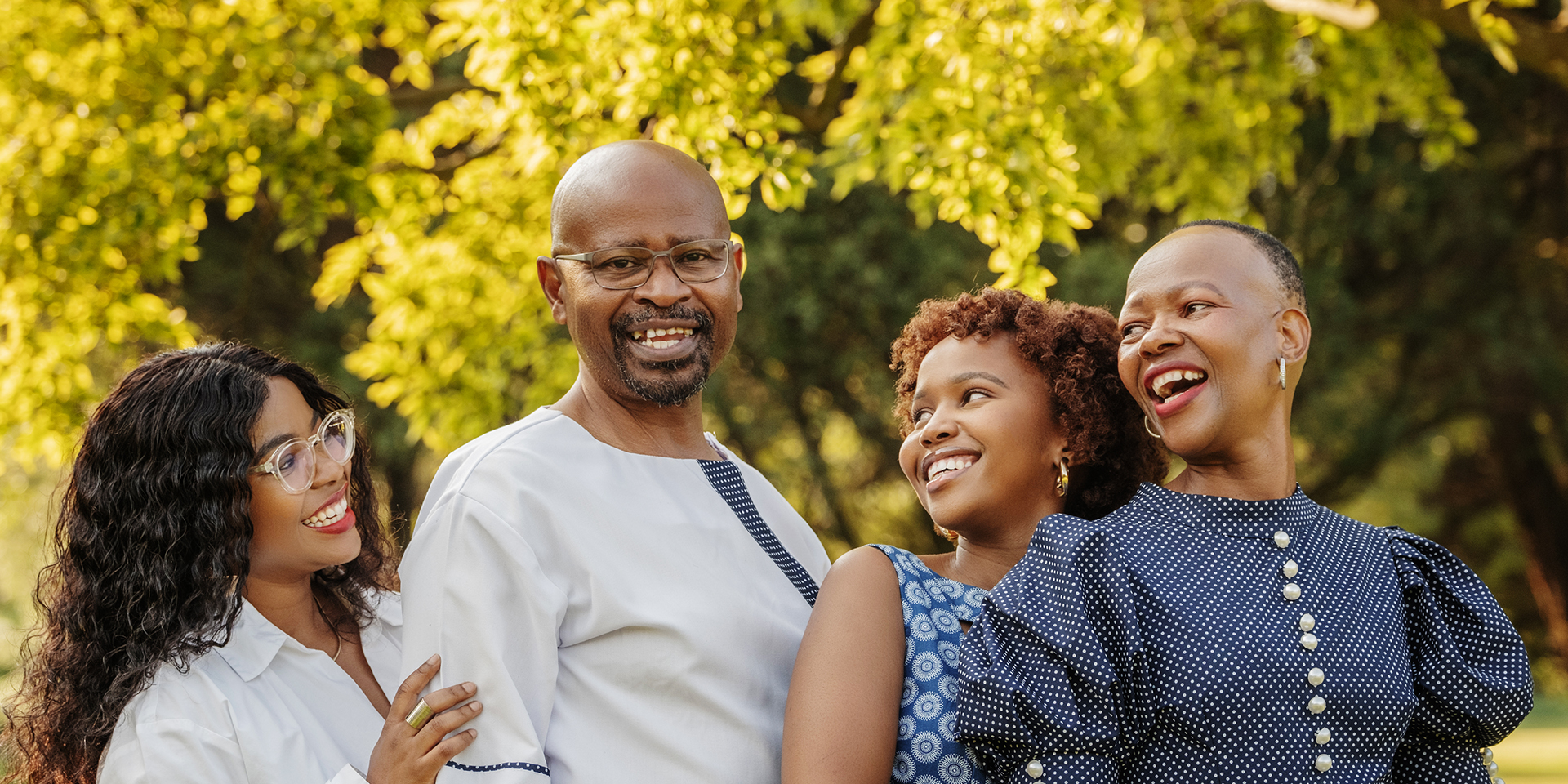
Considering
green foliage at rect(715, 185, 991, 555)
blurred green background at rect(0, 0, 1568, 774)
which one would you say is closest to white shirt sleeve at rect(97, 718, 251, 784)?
blurred green background at rect(0, 0, 1568, 774)

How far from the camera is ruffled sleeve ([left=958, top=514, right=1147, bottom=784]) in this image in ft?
6.69

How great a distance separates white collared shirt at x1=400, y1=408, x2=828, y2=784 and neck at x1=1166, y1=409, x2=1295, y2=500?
84 cm

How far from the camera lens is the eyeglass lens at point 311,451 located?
2850mm

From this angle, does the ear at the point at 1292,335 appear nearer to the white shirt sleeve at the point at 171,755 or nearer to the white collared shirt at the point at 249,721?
the white collared shirt at the point at 249,721

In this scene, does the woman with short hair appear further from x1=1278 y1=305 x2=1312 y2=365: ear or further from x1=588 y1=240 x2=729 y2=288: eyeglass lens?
x1=588 y1=240 x2=729 y2=288: eyeglass lens

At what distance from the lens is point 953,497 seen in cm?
262

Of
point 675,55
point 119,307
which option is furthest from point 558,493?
point 119,307

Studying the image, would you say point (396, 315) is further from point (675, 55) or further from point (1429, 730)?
point (1429, 730)

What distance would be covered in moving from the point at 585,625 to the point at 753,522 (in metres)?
0.50

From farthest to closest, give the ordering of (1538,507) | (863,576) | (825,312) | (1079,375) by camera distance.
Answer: (1538,507) < (825,312) < (1079,375) < (863,576)

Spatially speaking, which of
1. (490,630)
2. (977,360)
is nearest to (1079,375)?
(977,360)

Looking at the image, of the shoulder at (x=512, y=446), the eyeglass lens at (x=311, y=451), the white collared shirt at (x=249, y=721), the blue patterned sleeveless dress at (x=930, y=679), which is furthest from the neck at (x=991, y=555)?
the eyeglass lens at (x=311, y=451)

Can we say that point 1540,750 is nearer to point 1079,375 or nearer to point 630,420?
point 1079,375

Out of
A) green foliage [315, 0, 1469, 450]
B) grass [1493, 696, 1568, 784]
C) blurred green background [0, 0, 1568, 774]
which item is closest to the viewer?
green foliage [315, 0, 1469, 450]
